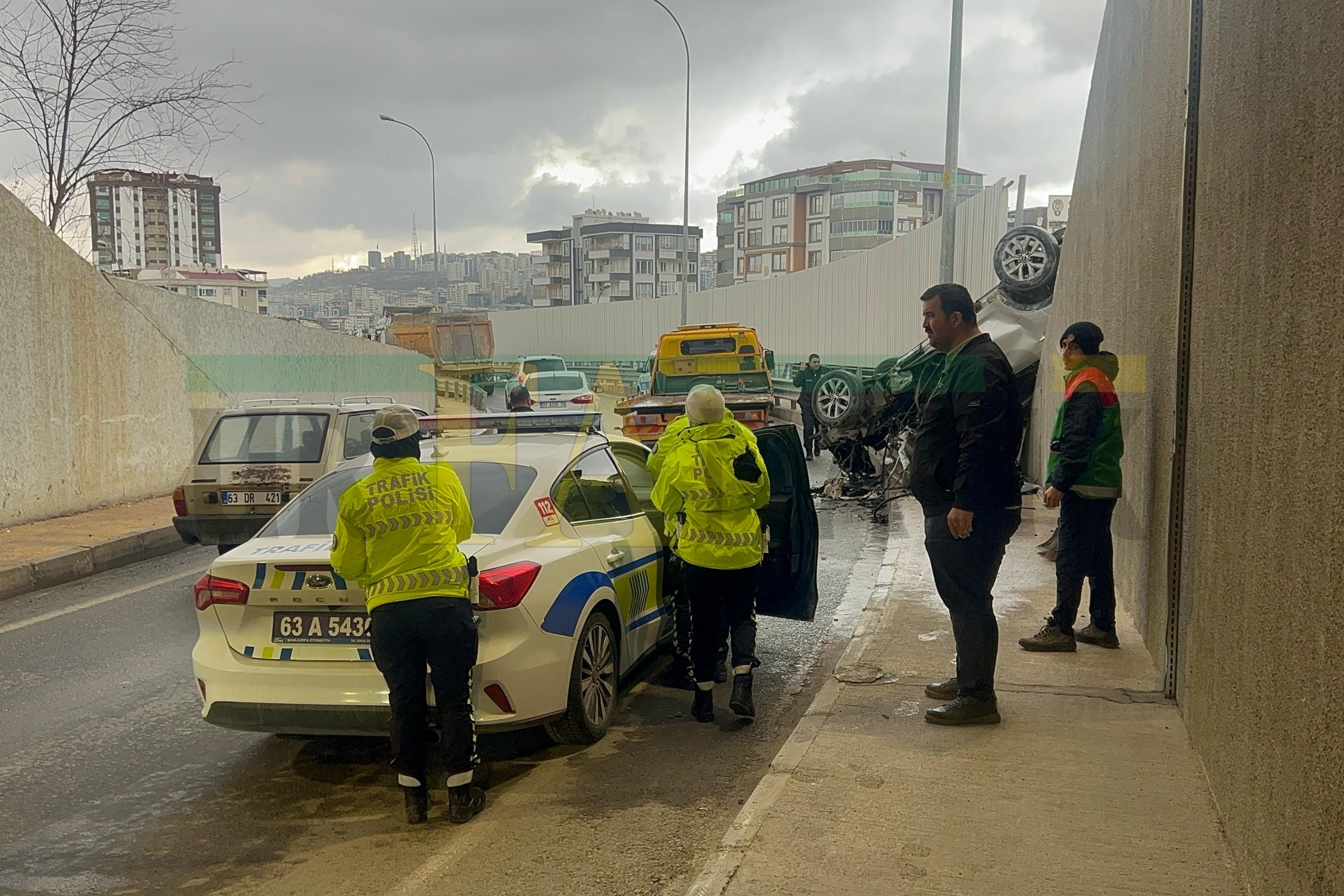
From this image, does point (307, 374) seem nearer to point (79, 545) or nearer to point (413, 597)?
point (79, 545)

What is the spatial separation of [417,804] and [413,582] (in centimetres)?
92

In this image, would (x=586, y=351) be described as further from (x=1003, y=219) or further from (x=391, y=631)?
(x=391, y=631)

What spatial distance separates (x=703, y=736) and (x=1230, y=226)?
331cm

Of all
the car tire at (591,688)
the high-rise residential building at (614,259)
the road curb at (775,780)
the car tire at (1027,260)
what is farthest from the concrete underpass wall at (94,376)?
the high-rise residential building at (614,259)

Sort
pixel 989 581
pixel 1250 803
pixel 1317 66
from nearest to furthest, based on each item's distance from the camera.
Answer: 1. pixel 1317 66
2. pixel 1250 803
3. pixel 989 581

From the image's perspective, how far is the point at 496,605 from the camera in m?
4.87

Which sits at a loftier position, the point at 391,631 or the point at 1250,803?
the point at 391,631

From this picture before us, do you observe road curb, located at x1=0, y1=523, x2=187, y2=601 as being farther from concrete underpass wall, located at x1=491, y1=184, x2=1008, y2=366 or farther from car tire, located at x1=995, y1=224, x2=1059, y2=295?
concrete underpass wall, located at x1=491, y1=184, x2=1008, y2=366

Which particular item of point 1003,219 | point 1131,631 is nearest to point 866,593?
point 1131,631

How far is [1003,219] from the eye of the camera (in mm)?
19875

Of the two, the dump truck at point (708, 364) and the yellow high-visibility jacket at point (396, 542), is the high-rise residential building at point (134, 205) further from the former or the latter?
the yellow high-visibility jacket at point (396, 542)

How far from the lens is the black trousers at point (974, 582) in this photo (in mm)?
5242

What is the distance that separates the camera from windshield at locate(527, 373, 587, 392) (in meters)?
30.4

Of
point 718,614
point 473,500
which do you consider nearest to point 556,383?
point 718,614
